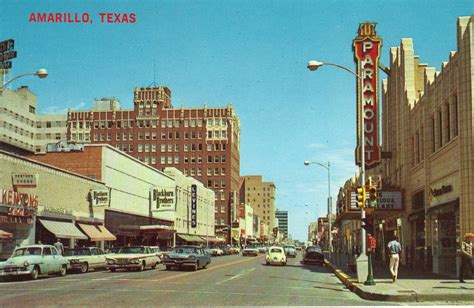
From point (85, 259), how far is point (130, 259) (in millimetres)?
2778

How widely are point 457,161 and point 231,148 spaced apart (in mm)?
129260

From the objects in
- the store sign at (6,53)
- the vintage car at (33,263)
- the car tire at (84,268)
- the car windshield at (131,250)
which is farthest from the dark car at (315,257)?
the store sign at (6,53)

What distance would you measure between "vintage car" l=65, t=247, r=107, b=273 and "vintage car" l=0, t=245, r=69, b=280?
1.91m

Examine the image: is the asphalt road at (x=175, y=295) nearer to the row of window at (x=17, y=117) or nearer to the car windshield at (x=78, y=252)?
the car windshield at (x=78, y=252)

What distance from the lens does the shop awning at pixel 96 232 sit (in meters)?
52.7

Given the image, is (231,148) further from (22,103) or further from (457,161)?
(457,161)

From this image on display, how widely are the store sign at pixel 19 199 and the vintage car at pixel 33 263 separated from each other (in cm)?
790

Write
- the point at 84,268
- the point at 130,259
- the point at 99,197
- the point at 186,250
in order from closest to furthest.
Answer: the point at 130,259 → the point at 84,268 → the point at 186,250 → the point at 99,197

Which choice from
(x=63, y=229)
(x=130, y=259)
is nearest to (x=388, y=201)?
(x=130, y=259)

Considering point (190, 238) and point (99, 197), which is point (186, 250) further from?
point (190, 238)

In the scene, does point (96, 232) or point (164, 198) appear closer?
point (96, 232)

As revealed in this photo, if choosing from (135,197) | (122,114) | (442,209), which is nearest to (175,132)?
(122,114)

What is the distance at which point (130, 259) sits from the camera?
36.2m

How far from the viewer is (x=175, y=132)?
156m
